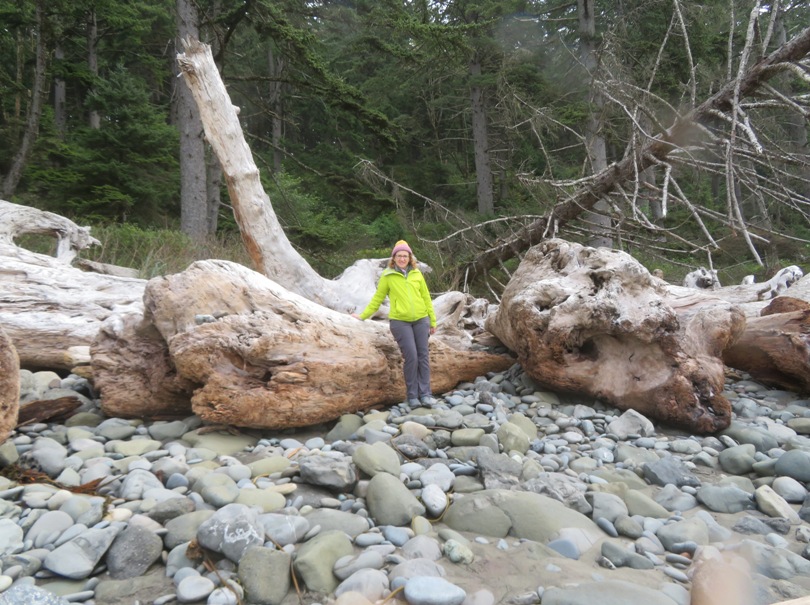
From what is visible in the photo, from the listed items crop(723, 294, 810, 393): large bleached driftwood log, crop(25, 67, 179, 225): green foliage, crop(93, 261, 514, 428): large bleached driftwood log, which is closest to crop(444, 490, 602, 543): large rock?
crop(93, 261, 514, 428): large bleached driftwood log

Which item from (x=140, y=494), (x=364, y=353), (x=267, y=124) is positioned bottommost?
(x=140, y=494)

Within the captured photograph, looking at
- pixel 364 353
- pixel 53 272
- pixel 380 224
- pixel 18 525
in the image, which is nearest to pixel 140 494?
pixel 18 525

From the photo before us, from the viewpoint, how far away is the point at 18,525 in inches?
91.8

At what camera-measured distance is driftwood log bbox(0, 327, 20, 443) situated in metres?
2.80

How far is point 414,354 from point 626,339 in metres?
1.69

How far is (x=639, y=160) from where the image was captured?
6086 mm

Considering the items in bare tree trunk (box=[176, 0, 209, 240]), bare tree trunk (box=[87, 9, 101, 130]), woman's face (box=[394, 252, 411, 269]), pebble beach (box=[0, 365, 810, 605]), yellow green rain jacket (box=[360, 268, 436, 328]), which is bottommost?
pebble beach (box=[0, 365, 810, 605])

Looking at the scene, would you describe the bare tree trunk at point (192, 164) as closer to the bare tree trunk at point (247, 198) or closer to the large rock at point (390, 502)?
the bare tree trunk at point (247, 198)

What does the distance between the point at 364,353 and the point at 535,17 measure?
1327 centimetres

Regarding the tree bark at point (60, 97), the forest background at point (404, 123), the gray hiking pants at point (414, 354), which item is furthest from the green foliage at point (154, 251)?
the tree bark at point (60, 97)

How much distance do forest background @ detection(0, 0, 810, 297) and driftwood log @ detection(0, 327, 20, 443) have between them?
466 centimetres

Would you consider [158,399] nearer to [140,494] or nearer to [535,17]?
[140,494]

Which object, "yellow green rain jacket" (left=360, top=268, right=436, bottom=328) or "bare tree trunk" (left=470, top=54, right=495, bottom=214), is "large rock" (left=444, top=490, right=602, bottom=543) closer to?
"yellow green rain jacket" (left=360, top=268, right=436, bottom=328)

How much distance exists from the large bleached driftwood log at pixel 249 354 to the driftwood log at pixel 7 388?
848mm
